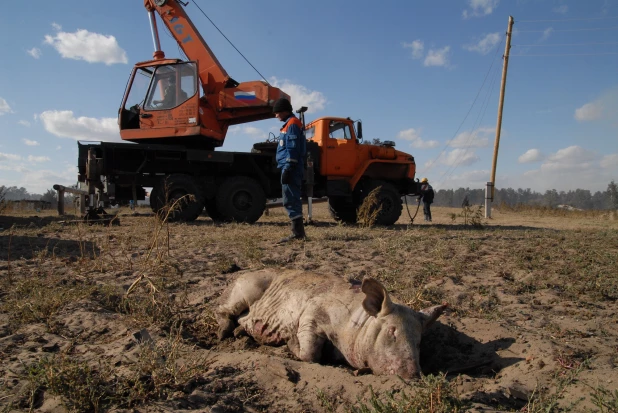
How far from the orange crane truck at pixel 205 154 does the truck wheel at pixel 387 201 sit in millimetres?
26

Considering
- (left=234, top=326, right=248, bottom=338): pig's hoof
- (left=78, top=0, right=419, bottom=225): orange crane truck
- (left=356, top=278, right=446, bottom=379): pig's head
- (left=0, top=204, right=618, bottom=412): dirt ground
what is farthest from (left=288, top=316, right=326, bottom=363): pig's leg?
(left=78, top=0, right=419, bottom=225): orange crane truck

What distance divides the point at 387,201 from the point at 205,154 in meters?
4.78

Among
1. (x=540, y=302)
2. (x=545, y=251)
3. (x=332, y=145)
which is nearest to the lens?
(x=540, y=302)

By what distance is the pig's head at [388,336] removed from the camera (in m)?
2.44

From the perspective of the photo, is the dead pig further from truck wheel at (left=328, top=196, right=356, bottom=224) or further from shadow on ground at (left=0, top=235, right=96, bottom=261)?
truck wheel at (left=328, top=196, right=356, bottom=224)

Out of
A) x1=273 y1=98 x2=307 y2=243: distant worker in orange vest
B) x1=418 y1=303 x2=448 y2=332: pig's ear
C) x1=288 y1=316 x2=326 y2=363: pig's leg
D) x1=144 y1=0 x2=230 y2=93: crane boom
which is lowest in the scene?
x1=288 y1=316 x2=326 y2=363: pig's leg

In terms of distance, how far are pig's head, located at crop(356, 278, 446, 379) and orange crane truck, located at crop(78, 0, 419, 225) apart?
7596mm

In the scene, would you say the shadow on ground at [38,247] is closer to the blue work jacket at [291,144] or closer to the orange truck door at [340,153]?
the blue work jacket at [291,144]

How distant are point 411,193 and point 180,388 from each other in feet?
34.0

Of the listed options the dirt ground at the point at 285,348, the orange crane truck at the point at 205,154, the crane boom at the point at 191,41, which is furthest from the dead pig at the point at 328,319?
the crane boom at the point at 191,41

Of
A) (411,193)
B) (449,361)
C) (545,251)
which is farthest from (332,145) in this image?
(449,361)

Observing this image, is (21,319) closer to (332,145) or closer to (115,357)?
(115,357)

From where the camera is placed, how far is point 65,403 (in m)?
2.05

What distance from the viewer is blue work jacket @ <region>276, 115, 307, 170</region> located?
21.7ft
